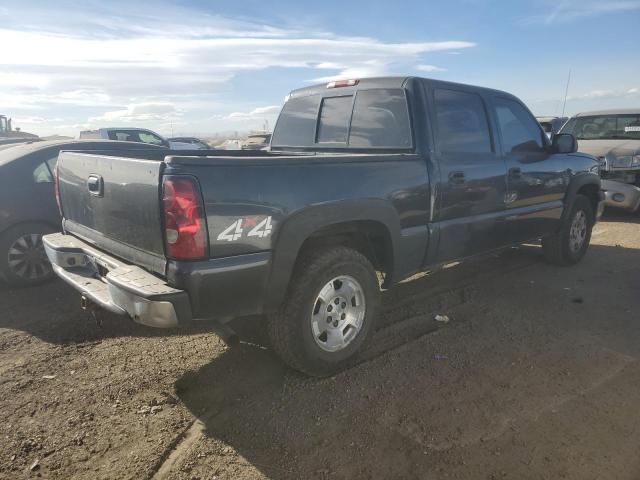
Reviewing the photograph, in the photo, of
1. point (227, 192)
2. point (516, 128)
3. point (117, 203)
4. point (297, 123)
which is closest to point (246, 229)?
point (227, 192)

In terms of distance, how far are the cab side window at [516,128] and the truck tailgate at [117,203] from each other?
3.33 m

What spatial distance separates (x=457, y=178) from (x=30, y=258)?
4.41m

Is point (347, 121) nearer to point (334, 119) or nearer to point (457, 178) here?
point (334, 119)

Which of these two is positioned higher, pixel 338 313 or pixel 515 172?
pixel 515 172

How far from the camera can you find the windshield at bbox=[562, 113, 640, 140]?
361 inches

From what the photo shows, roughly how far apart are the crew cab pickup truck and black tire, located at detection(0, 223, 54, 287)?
166 cm

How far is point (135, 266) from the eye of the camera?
2826 mm

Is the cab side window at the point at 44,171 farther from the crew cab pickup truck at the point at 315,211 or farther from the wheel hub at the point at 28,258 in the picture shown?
the crew cab pickup truck at the point at 315,211

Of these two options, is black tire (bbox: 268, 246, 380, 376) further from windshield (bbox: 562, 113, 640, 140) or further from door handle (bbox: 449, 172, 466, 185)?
windshield (bbox: 562, 113, 640, 140)

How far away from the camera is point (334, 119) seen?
4223 millimetres

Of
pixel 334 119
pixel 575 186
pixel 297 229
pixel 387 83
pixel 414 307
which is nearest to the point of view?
pixel 297 229

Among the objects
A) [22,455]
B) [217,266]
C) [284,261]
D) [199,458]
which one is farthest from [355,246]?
[22,455]

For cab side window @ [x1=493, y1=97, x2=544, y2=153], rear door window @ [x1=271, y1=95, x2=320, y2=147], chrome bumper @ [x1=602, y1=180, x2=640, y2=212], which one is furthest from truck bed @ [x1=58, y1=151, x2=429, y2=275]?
chrome bumper @ [x1=602, y1=180, x2=640, y2=212]

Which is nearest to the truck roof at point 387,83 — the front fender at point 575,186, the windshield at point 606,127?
the front fender at point 575,186
